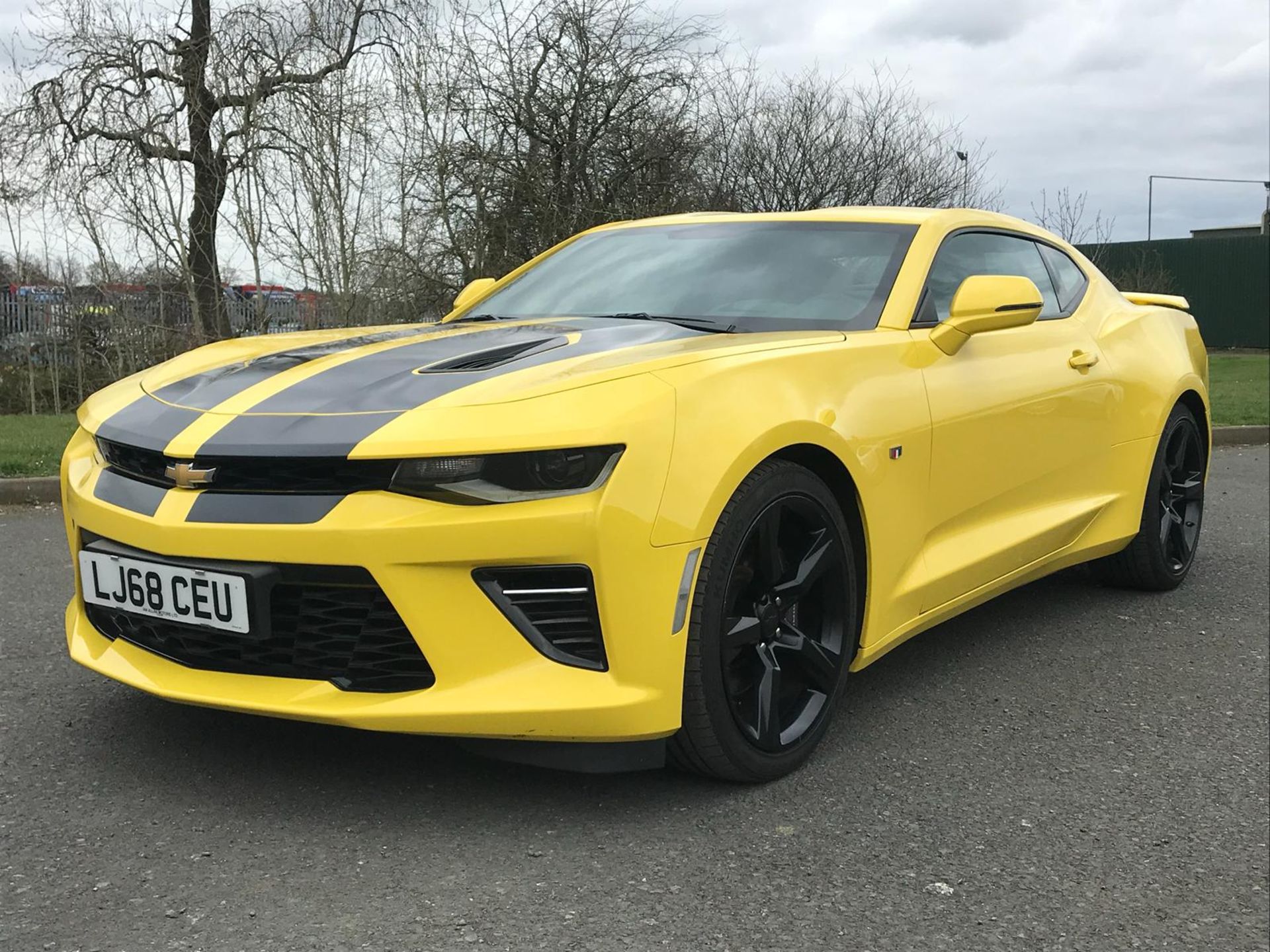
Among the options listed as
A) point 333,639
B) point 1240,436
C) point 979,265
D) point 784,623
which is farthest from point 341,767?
point 1240,436

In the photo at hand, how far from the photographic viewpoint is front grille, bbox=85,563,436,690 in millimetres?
2283

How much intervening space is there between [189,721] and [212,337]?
959 centimetres

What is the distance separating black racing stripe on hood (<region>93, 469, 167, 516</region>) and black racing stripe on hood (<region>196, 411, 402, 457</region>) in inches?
6.1

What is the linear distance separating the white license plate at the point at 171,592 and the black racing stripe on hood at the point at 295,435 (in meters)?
0.24

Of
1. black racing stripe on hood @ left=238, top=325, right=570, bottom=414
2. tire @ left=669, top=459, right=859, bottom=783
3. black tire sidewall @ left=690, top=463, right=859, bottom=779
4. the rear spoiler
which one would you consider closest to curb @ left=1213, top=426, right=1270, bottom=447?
the rear spoiler

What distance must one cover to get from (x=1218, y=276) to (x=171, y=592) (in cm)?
2600

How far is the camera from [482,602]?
2275mm

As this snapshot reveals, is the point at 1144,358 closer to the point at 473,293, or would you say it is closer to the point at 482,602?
the point at 473,293

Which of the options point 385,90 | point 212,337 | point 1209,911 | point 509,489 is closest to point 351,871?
point 509,489

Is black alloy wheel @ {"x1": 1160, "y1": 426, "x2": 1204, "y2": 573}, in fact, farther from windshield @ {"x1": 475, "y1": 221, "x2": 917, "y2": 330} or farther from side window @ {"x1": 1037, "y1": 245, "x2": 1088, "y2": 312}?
windshield @ {"x1": 475, "y1": 221, "x2": 917, "y2": 330}

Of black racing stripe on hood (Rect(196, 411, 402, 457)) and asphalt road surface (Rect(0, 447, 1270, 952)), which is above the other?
black racing stripe on hood (Rect(196, 411, 402, 457))

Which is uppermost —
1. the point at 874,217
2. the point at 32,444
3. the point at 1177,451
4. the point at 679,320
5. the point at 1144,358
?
the point at 874,217

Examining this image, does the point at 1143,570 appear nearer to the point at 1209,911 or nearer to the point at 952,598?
the point at 952,598

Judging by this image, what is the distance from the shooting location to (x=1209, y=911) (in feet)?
7.21
